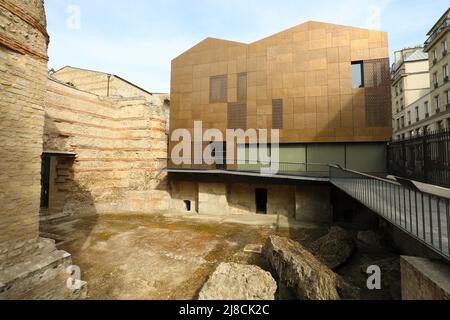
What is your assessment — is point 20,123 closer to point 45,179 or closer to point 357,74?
point 45,179

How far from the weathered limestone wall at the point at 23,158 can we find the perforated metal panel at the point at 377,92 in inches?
621

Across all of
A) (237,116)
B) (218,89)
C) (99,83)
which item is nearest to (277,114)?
(237,116)

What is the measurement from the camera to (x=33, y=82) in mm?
5555

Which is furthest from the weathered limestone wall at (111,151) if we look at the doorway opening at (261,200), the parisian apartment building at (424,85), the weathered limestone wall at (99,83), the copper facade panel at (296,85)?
the parisian apartment building at (424,85)

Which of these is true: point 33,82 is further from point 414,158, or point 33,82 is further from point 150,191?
point 414,158

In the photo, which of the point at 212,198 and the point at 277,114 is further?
the point at 212,198

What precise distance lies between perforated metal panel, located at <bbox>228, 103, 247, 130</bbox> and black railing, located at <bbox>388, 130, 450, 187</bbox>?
9.19 meters

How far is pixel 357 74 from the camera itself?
13797 millimetres

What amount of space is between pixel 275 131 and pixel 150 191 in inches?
409

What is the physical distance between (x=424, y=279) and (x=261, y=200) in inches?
479

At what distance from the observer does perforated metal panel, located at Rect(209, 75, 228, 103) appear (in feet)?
53.3

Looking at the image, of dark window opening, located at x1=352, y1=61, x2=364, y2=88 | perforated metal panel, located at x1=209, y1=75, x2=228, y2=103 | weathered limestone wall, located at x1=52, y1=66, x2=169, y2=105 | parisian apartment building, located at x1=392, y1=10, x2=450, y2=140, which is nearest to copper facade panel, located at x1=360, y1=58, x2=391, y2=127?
dark window opening, located at x1=352, y1=61, x2=364, y2=88

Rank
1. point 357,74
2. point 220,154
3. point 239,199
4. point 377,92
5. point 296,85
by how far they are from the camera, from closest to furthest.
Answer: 1. point 377,92
2. point 357,74
3. point 296,85
4. point 239,199
5. point 220,154

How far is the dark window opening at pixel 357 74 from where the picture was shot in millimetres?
13685
